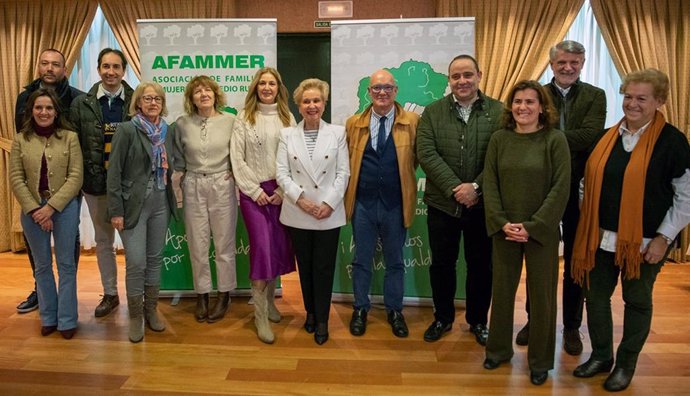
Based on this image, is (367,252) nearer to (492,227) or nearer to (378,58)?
(492,227)

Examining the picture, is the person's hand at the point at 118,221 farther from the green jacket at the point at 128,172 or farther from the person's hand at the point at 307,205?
the person's hand at the point at 307,205

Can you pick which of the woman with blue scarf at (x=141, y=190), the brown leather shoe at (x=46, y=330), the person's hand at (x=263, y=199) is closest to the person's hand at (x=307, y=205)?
the person's hand at (x=263, y=199)

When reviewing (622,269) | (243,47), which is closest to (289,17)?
(243,47)

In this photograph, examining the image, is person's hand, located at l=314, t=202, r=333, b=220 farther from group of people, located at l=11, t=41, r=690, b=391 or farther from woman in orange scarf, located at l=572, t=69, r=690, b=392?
woman in orange scarf, located at l=572, t=69, r=690, b=392

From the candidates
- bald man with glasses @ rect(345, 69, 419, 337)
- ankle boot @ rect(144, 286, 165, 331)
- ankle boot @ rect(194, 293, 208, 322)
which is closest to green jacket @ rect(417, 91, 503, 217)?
bald man with glasses @ rect(345, 69, 419, 337)

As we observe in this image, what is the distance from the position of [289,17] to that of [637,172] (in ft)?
11.8

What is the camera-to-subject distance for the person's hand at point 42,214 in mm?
2922

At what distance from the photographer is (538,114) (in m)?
2.44

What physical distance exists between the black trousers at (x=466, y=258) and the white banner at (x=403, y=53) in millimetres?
1000

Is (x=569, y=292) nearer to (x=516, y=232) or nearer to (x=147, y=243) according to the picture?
(x=516, y=232)

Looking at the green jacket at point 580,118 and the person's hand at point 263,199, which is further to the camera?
the person's hand at point 263,199

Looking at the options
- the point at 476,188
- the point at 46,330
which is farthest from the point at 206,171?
the point at 476,188

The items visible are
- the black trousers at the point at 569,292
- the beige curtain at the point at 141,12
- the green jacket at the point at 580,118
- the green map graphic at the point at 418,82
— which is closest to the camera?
the green jacket at the point at 580,118

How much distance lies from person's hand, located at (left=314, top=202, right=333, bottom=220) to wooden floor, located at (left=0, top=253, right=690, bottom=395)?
77 centimetres
